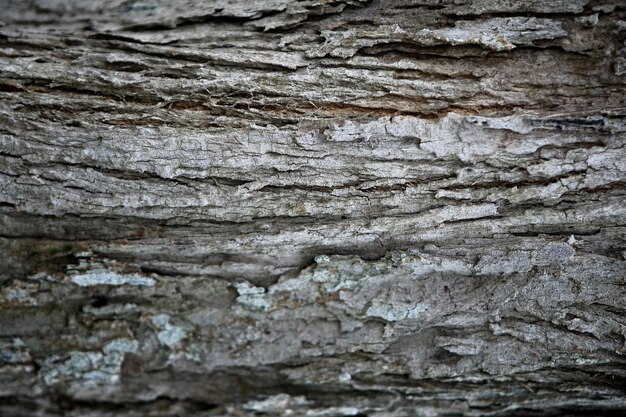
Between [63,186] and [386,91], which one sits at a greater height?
[386,91]

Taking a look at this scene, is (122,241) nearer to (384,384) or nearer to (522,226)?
(384,384)

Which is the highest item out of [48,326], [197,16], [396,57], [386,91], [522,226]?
[197,16]

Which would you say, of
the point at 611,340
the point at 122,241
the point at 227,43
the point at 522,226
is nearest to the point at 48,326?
the point at 122,241

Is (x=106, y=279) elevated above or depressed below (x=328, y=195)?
below

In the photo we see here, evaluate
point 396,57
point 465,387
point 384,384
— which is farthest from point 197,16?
point 465,387

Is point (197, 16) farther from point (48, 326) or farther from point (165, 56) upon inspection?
point (48, 326)

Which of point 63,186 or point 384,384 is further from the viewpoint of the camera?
point 384,384
